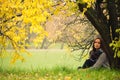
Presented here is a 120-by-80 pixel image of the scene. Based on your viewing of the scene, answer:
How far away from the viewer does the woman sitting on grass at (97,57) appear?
9617 millimetres

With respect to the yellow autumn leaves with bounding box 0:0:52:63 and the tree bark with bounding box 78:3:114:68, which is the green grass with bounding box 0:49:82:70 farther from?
the tree bark with bounding box 78:3:114:68

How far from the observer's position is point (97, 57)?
9969mm

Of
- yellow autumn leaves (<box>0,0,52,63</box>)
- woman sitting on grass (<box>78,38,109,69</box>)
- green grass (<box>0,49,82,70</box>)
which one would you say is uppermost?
yellow autumn leaves (<box>0,0,52,63</box>)

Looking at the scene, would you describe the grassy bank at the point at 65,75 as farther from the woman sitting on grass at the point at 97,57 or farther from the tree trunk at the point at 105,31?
the tree trunk at the point at 105,31


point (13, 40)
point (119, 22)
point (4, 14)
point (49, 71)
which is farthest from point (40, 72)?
point (119, 22)

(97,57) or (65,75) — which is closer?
(65,75)

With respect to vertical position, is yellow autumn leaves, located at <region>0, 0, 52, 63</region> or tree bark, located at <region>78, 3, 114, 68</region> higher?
yellow autumn leaves, located at <region>0, 0, 52, 63</region>

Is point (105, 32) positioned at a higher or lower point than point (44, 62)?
higher

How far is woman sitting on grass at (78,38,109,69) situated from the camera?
9617mm

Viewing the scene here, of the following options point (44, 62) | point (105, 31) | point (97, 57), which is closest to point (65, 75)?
point (97, 57)

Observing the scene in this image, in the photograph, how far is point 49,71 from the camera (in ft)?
30.1

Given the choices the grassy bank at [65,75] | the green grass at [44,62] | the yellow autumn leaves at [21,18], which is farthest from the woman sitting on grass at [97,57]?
the yellow autumn leaves at [21,18]

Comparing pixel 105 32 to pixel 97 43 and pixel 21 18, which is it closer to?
pixel 97 43

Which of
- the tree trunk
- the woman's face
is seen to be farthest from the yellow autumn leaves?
the woman's face
